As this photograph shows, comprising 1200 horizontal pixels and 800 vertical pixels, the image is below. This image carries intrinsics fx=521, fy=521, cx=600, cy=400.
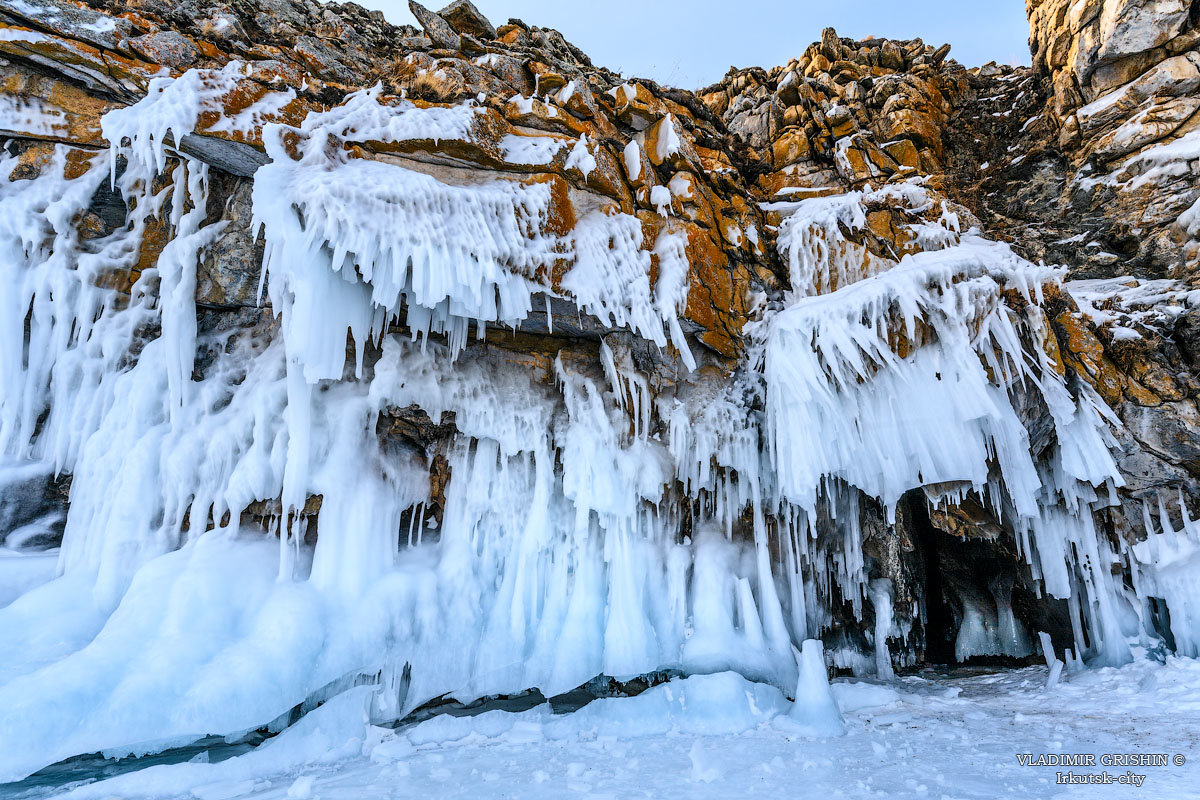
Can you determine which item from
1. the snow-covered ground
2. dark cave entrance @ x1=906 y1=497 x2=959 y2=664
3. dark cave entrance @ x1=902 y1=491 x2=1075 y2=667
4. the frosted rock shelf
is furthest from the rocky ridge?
the snow-covered ground

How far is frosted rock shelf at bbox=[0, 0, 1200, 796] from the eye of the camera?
5523 millimetres

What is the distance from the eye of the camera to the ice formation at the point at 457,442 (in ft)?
17.9

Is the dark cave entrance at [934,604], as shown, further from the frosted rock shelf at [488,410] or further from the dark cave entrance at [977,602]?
the frosted rock shelf at [488,410]

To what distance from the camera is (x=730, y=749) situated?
480cm

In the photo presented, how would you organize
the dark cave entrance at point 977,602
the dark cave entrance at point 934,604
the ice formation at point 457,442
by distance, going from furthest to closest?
the dark cave entrance at point 934,604 → the dark cave entrance at point 977,602 → the ice formation at point 457,442

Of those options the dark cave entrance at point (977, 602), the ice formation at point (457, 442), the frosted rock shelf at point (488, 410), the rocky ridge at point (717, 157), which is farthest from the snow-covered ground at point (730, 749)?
the dark cave entrance at point (977, 602)

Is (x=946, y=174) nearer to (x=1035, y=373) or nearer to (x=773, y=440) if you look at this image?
(x=1035, y=373)

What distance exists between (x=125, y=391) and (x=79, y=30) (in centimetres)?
419

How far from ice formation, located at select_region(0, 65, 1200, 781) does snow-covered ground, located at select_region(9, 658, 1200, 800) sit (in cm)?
45

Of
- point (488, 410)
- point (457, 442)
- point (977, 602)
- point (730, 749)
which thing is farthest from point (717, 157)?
point (977, 602)

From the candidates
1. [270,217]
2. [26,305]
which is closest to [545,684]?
[270,217]

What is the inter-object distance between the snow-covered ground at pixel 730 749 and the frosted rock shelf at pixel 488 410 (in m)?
0.11

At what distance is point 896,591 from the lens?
8.96 metres

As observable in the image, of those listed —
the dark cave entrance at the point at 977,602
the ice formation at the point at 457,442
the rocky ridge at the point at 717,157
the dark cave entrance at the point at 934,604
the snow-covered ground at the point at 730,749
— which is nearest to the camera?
the snow-covered ground at the point at 730,749
